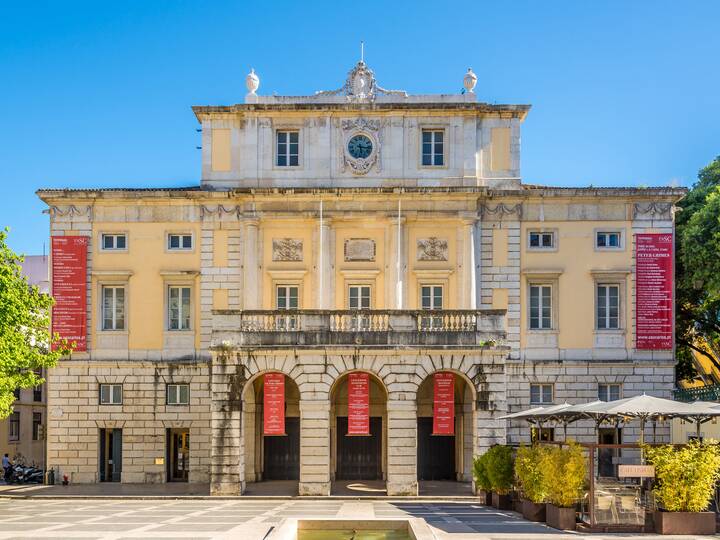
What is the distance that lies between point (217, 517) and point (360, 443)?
1516 cm

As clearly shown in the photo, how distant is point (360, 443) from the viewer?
44812 mm

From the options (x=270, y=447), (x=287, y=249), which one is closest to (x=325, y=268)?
(x=287, y=249)

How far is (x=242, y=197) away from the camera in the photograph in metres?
43.6

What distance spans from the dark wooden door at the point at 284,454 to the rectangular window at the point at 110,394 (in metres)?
6.96

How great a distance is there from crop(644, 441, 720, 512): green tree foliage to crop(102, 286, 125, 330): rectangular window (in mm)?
26535

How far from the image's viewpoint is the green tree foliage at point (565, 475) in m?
26.8

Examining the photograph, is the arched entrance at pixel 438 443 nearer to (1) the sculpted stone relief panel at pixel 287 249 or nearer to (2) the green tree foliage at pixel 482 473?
(1) the sculpted stone relief panel at pixel 287 249

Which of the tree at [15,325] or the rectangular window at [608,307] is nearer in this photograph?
the tree at [15,325]

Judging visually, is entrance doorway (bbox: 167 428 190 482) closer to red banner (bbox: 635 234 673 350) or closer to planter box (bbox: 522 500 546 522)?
planter box (bbox: 522 500 546 522)

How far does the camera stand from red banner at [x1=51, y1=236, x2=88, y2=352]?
4394 centimetres

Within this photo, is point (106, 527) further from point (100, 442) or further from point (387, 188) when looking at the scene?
point (387, 188)

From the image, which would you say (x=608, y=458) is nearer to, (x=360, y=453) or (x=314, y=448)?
(x=360, y=453)

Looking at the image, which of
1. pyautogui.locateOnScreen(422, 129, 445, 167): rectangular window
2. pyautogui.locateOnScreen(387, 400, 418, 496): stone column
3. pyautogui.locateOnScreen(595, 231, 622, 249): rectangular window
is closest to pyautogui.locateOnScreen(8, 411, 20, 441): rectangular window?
pyautogui.locateOnScreen(387, 400, 418, 496): stone column

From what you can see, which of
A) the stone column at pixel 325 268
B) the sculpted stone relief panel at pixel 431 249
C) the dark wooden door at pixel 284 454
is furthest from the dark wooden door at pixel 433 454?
the sculpted stone relief panel at pixel 431 249
